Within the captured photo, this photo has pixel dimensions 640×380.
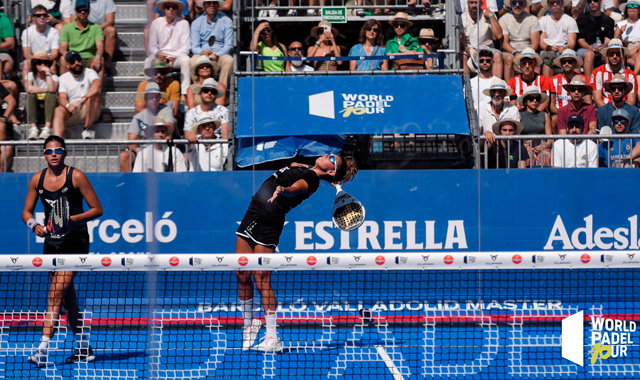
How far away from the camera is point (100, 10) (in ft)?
35.6

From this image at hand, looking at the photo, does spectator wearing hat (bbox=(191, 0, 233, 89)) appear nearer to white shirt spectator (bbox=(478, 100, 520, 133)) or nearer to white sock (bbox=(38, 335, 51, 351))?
white shirt spectator (bbox=(478, 100, 520, 133))

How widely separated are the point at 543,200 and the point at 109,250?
4617 mm

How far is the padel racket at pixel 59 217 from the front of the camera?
7740mm

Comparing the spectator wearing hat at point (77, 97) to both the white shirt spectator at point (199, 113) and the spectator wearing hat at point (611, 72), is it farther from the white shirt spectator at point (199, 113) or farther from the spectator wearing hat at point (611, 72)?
the spectator wearing hat at point (611, 72)

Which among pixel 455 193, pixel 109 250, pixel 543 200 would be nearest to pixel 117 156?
pixel 109 250

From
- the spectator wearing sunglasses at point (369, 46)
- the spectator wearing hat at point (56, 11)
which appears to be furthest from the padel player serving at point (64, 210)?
the spectator wearing sunglasses at point (369, 46)

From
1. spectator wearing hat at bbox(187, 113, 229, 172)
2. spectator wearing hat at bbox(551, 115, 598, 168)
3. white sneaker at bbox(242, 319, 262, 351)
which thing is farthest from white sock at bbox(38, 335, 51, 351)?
spectator wearing hat at bbox(551, 115, 598, 168)

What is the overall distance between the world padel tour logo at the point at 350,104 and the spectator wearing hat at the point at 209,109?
103 cm

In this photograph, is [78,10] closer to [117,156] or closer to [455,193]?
[117,156]

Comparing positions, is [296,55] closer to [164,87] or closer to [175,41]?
[175,41]

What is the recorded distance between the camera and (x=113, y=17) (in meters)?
10.8

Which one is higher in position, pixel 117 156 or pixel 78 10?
pixel 78 10

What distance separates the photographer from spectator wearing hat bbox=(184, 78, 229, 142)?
10.7 meters

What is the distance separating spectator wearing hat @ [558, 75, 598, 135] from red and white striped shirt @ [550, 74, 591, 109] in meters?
0.05
